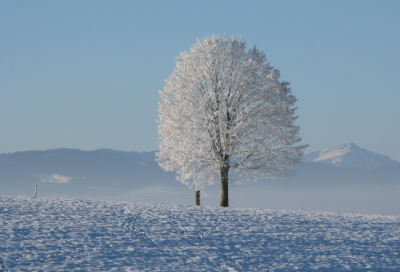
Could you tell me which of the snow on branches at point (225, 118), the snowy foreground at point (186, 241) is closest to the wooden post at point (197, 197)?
the snow on branches at point (225, 118)

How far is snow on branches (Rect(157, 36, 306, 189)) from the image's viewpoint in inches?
987

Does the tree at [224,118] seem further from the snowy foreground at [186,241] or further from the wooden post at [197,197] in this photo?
the snowy foreground at [186,241]

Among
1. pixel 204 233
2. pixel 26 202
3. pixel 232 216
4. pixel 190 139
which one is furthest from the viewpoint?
pixel 190 139

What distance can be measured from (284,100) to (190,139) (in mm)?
6577

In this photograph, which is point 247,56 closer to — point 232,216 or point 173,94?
point 173,94

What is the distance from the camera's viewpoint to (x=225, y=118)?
25469 mm

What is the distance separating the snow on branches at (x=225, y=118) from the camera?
25.1 metres

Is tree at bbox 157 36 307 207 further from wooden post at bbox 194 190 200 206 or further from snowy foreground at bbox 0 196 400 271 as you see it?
snowy foreground at bbox 0 196 400 271

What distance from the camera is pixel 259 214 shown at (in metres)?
20.6

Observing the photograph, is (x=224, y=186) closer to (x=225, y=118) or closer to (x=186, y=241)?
(x=225, y=118)

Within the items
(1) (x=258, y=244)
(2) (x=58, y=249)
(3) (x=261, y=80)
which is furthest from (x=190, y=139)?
(2) (x=58, y=249)

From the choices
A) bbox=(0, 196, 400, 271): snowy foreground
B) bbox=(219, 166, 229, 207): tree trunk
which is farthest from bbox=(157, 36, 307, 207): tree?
bbox=(0, 196, 400, 271): snowy foreground

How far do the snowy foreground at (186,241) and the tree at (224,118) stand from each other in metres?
5.44

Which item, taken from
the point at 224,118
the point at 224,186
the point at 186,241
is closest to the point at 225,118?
the point at 224,118
